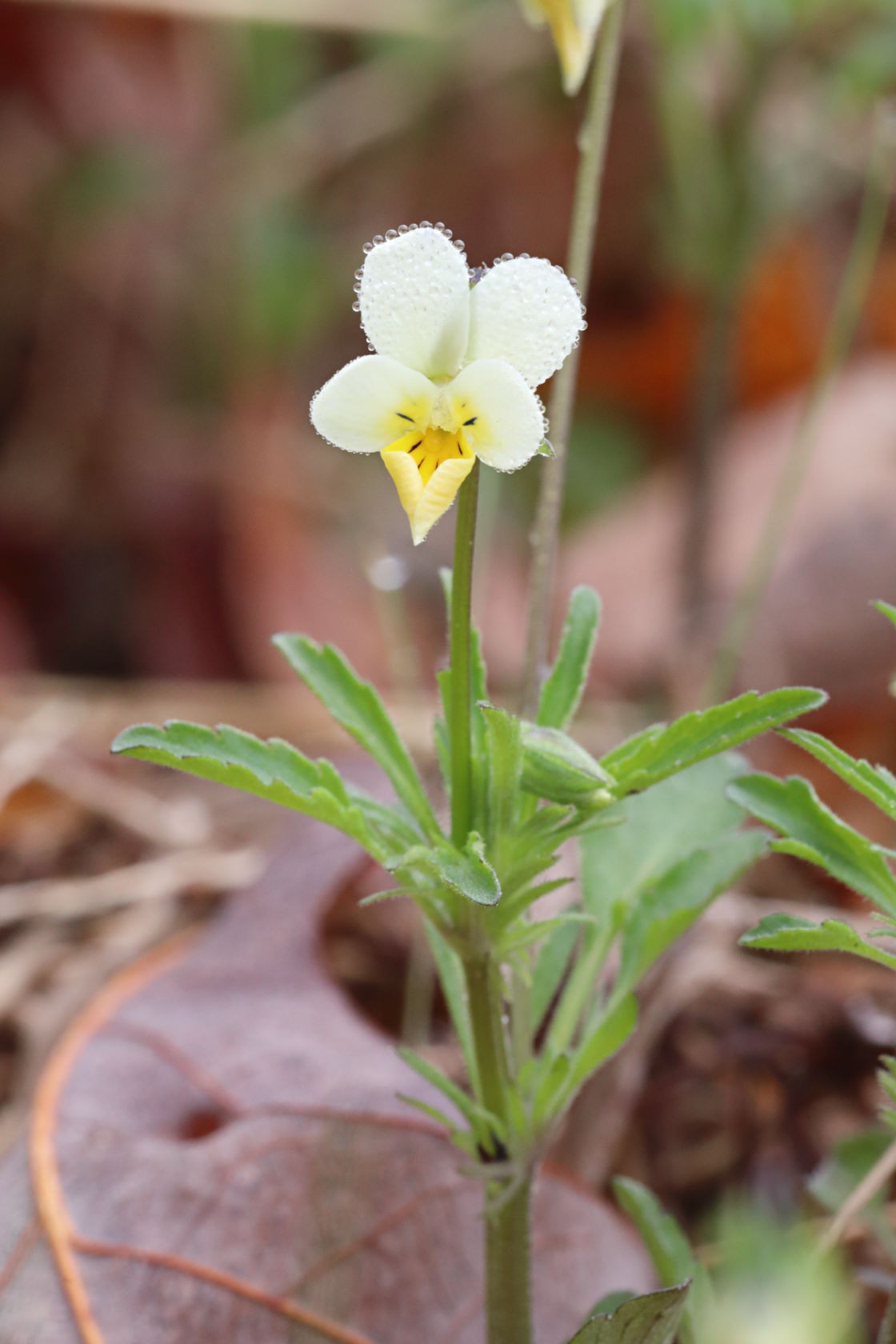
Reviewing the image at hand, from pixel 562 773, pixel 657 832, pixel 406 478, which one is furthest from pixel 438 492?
pixel 657 832

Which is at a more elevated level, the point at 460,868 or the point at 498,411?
the point at 498,411

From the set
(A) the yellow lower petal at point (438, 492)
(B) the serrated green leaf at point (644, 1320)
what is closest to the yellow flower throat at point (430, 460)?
(A) the yellow lower petal at point (438, 492)

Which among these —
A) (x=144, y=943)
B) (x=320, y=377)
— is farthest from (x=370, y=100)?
(x=144, y=943)

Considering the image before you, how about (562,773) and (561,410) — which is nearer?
(562,773)

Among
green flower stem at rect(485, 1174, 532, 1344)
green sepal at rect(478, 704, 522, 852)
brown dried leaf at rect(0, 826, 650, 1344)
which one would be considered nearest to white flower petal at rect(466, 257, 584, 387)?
green sepal at rect(478, 704, 522, 852)

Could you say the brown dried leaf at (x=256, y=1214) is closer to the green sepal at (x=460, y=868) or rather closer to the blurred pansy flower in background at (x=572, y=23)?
the green sepal at (x=460, y=868)

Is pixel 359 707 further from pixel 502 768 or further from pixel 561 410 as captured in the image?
pixel 561 410

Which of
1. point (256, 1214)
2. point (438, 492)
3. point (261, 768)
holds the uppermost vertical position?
point (438, 492)

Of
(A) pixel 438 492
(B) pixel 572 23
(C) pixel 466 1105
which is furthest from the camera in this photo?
(B) pixel 572 23

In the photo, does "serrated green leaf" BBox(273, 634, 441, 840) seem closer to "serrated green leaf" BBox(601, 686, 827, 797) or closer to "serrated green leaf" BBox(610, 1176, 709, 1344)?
"serrated green leaf" BBox(601, 686, 827, 797)
